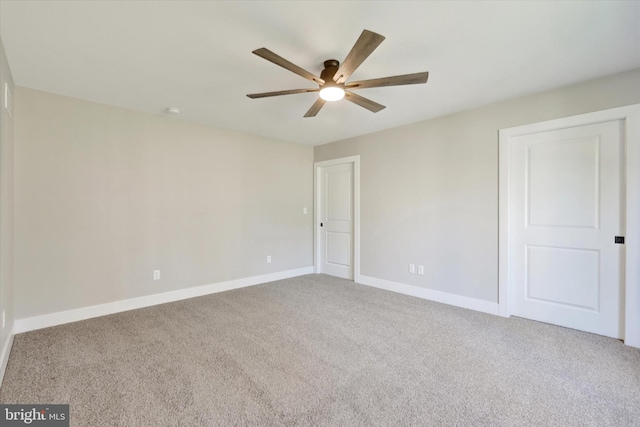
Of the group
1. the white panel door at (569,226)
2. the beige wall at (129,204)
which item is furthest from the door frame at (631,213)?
the beige wall at (129,204)

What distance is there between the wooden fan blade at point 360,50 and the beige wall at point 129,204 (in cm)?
260

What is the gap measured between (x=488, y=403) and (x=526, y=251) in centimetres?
192

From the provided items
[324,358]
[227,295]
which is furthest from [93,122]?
[324,358]

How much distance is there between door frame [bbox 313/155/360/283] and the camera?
455 centimetres

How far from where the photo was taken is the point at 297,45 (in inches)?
79.6

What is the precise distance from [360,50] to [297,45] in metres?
0.59

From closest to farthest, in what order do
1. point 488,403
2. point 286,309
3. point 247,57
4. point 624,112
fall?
point 488,403, point 247,57, point 624,112, point 286,309

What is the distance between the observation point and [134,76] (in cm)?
250

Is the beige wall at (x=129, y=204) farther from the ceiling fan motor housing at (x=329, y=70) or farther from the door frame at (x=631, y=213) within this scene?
the door frame at (x=631, y=213)

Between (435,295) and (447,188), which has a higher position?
(447,188)

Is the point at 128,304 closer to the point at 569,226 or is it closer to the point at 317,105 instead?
the point at 317,105

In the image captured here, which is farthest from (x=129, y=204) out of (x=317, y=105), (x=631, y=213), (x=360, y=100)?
(x=631, y=213)

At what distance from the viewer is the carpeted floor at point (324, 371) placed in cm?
163

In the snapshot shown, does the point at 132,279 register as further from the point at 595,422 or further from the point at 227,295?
the point at 595,422
